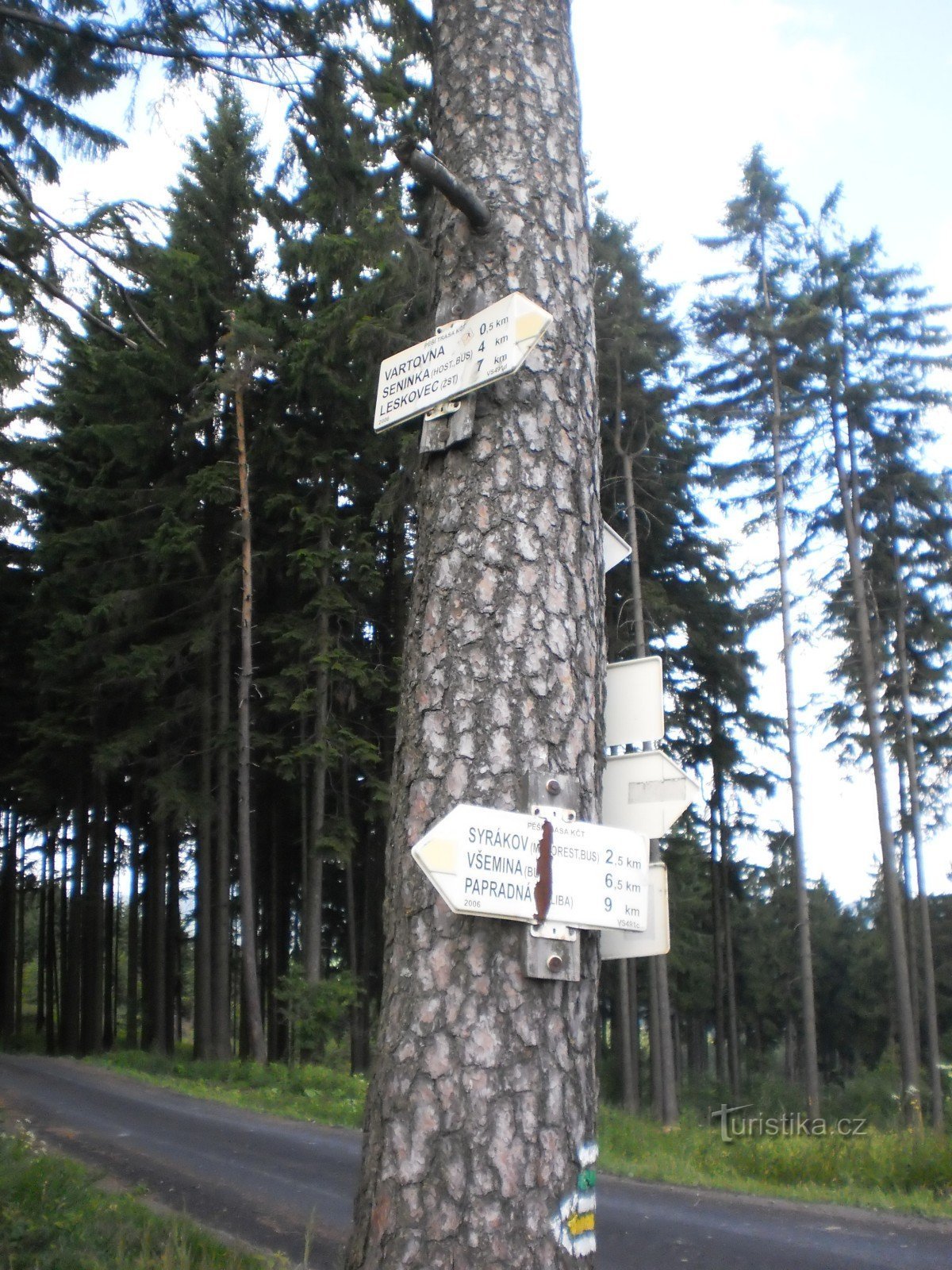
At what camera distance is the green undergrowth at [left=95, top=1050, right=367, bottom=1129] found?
15578mm

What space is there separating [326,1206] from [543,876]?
7282mm

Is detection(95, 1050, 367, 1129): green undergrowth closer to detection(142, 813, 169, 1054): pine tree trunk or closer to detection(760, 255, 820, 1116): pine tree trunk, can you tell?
detection(142, 813, 169, 1054): pine tree trunk

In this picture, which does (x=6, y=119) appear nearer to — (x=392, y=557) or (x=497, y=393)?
(x=497, y=393)

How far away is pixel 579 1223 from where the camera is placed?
279cm

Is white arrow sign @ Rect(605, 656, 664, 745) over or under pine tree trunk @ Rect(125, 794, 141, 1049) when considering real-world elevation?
over

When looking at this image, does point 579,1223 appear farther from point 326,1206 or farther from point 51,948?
point 51,948

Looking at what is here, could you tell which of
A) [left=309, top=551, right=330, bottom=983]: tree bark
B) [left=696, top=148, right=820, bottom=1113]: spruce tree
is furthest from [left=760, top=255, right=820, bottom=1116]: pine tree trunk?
[left=309, top=551, right=330, bottom=983]: tree bark

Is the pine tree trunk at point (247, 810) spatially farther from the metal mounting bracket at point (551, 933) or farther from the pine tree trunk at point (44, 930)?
the metal mounting bracket at point (551, 933)

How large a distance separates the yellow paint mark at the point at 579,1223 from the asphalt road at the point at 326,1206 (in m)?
2.98

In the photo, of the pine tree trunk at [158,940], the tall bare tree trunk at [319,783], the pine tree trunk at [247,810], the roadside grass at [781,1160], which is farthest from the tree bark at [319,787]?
the pine tree trunk at [158,940]

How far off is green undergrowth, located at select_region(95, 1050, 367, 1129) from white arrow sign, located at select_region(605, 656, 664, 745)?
40.9ft

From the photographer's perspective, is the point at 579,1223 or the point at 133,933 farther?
the point at 133,933

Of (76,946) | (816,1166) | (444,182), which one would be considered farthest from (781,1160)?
(76,946)

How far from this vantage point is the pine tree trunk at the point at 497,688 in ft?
8.98
